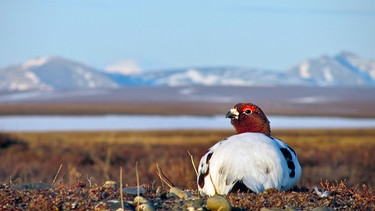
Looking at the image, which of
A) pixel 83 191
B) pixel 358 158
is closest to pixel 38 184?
pixel 83 191

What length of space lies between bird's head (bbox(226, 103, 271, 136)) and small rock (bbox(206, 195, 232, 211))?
2460mm

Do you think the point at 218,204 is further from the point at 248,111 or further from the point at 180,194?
the point at 248,111

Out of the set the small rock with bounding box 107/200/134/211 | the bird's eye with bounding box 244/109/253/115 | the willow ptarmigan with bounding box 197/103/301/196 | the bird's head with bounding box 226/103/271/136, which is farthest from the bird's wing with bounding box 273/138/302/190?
the small rock with bounding box 107/200/134/211

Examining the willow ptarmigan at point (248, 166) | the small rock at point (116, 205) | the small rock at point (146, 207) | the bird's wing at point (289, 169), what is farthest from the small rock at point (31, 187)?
the bird's wing at point (289, 169)

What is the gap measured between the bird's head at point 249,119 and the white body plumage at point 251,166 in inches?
37.0

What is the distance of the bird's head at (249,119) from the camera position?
9.91 meters

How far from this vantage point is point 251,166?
8617 millimetres

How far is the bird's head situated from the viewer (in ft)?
32.5

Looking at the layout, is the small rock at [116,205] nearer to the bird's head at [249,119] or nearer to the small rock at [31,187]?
the small rock at [31,187]

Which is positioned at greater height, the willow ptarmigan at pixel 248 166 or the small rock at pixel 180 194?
the willow ptarmigan at pixel 248 166

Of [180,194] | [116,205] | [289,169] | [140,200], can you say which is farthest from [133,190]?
[289,169]

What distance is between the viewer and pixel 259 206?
25.3 ft

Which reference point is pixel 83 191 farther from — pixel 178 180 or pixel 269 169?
pixel 178 180

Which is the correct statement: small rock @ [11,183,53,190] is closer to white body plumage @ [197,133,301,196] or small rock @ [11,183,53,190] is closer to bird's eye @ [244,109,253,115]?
white body plumage @ [197,133,301,196]
